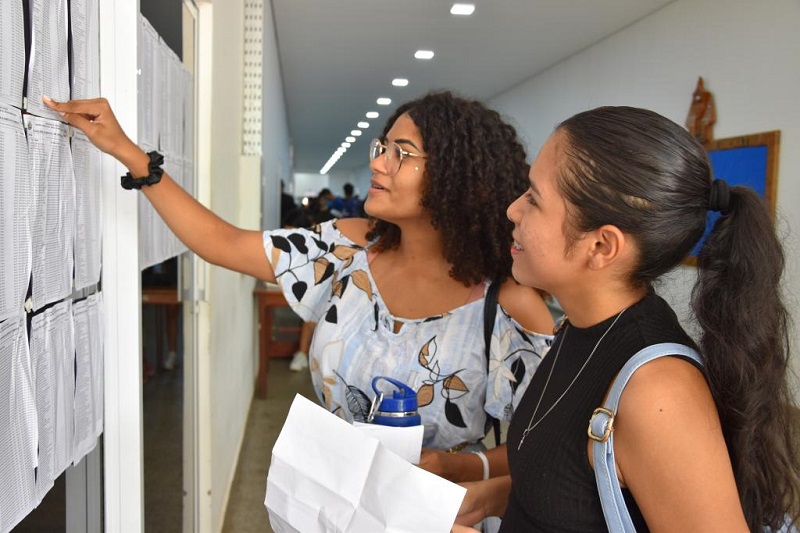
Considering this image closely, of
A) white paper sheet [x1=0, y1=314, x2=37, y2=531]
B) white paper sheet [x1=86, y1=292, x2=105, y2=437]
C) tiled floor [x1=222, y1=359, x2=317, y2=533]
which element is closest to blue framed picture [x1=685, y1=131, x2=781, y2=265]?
tiled floor [x1=222, y1=359, x2=317, y2=533]

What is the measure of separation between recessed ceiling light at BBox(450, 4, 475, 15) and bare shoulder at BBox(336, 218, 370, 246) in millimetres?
4678

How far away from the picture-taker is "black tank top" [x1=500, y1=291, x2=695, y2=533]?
93 cm

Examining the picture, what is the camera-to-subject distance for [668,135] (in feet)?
3.08

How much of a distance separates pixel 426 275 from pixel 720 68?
16.2ft

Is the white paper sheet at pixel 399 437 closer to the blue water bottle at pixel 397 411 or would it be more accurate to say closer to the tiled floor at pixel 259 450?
the blue water bottle at pixel 397 411

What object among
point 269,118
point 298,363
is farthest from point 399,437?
point 298,363

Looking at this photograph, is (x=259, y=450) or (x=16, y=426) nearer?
(x=16, y=426)

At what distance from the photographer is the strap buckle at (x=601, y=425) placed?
2.83 ft

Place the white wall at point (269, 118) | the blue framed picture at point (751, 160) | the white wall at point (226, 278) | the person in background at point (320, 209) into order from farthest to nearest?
the person in background at point (320, 209), the blue framed picture at point (751, 160), the white wall at point (269, 118), the white wall at point (226, 278)

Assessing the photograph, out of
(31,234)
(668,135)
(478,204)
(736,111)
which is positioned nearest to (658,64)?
(736,111)

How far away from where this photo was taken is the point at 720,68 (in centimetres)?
552

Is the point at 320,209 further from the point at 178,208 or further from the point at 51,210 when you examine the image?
the point at 51,210

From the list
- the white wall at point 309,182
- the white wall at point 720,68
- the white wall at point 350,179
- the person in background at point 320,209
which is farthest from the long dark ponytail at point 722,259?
the white wall at point 309,182

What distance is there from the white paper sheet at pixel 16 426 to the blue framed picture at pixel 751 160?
14.5ft
